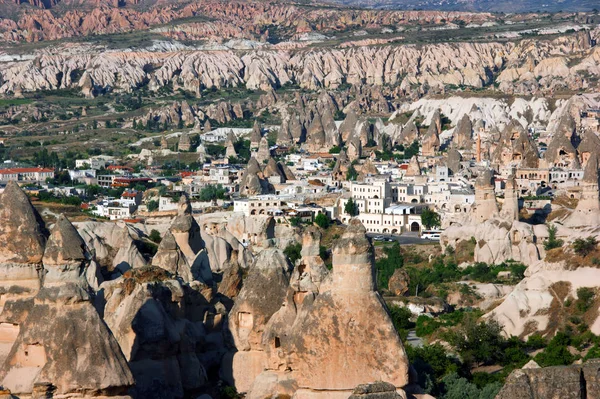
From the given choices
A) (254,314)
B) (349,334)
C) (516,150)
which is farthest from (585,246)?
(516,150)

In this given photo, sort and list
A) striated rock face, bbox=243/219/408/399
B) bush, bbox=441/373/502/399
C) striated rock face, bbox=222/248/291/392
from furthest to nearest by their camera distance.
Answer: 1. bush, bbox=441/373/502/399
2. striated rock face, bbox=222/248/291/392
3. striated rock face, bbox=243/219/408/399

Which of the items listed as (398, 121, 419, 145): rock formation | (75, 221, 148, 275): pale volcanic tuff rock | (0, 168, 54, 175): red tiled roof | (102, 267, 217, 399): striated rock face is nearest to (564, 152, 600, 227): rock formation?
(75, 221, 148, 275): pale volcanic tuff rock

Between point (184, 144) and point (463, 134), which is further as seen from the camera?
point (184, 144)

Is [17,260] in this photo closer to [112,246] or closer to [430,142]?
[112,246]

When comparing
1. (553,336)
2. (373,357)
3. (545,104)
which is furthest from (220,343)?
(545,104)

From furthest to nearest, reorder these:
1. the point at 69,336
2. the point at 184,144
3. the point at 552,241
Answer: the point at 184,144
the point at 552,241
the point at 69,336

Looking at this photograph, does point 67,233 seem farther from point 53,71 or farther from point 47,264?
point 53,71

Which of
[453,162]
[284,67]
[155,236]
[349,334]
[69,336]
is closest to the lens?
[69,336]

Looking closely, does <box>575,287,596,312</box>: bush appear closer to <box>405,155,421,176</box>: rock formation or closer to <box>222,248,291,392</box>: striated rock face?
<box>222,248,291,392</box>: striated rock face
